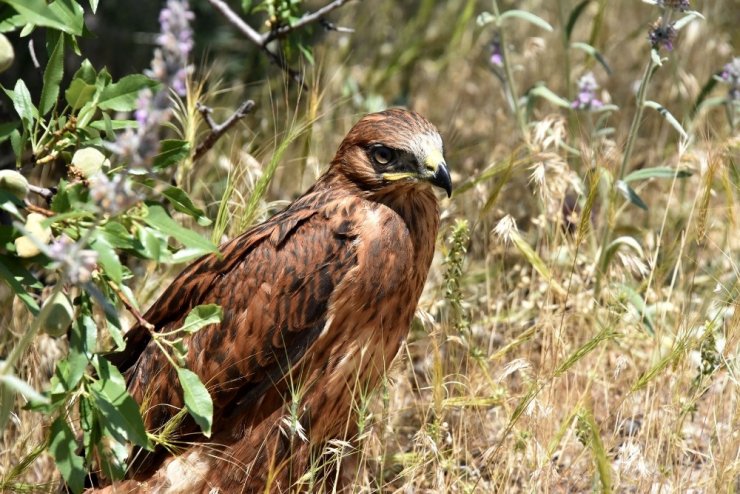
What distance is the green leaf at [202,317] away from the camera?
325 centimetres

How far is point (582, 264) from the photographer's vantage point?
5371 millimetres

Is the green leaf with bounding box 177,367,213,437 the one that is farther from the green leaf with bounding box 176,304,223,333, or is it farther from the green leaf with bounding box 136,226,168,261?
the green leaf with bounding box 136,226,168,261

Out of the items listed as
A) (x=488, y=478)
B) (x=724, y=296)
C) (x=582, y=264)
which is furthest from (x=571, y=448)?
(x=582, y=264)

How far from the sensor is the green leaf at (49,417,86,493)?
3178 millimetres

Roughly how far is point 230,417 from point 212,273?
22.2 inches

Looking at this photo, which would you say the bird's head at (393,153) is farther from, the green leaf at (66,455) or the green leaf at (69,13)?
the green leaf at (66,455)

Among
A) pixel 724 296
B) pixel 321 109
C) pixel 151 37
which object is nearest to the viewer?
pixel 724 296

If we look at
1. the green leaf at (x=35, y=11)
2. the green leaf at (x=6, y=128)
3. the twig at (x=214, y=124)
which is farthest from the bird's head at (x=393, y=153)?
the green leaf at (x=35, y=11)

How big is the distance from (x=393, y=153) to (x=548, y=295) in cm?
89

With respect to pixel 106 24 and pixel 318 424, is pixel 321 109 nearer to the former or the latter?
pixel 106 24

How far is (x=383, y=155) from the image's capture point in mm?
4102

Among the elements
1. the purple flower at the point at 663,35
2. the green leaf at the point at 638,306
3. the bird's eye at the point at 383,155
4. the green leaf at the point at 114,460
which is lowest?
the green leaf at the point at 114,460

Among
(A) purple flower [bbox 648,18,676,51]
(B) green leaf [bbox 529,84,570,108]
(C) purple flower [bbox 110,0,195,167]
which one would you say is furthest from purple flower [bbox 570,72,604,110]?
(C) purple flower [bbox 110,0,195,167]

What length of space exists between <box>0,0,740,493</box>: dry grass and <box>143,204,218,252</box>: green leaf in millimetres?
1140
